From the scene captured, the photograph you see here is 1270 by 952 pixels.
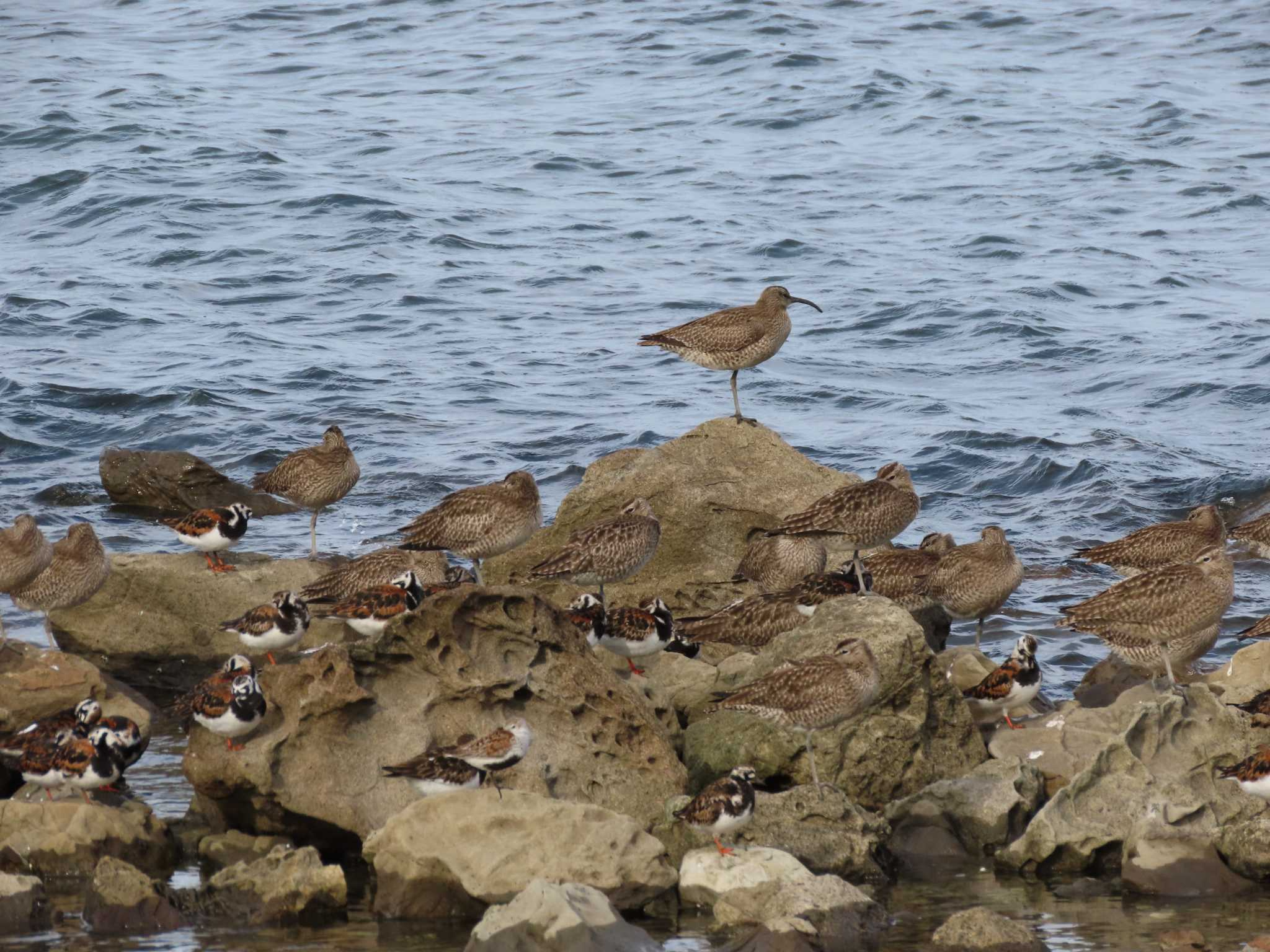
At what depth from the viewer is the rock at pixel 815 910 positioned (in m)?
9.20

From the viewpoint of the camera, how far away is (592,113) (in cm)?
3819

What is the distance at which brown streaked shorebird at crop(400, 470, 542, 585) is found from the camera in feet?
46.5

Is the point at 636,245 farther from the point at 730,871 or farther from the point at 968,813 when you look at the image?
the point at 730,871

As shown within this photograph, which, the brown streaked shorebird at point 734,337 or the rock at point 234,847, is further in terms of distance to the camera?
the brown streaked shorebird at point 734,337

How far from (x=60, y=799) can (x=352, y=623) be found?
98.0 inches

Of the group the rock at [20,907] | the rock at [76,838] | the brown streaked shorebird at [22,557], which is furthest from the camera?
the brown streaked shorebird at [22,557]

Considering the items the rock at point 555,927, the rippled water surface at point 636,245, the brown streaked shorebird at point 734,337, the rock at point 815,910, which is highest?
the brown streaked shorebird at point 734,337

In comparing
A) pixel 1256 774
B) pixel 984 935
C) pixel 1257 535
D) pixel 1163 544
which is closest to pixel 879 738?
pixel 1256 774

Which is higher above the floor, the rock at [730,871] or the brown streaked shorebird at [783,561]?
the rock at [730,871]

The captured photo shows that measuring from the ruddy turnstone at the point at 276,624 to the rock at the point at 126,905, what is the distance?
309 centimetres

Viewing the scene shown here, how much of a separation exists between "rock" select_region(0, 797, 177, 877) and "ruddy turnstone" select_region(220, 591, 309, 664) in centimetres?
221

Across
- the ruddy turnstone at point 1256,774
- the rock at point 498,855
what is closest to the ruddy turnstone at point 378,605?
the rock at point 498,855

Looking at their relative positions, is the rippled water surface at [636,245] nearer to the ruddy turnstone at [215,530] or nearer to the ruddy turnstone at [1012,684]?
the ruddy turnstone at [215,530]

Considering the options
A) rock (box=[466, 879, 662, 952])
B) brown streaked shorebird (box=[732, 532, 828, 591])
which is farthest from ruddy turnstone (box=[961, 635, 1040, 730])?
rock (box=[466, 879, 662, 952])
